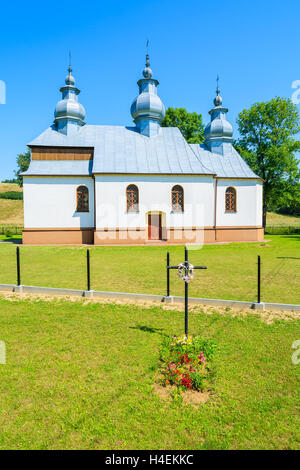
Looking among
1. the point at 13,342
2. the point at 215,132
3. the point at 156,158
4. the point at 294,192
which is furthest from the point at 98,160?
the point at 294,192

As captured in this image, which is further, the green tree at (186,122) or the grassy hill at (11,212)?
the grassy hill at (11,212)

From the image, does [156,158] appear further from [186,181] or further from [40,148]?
[40,148]

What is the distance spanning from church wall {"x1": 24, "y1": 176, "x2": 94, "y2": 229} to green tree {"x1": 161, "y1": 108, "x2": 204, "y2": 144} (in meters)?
18.7

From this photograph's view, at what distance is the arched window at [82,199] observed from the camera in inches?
943

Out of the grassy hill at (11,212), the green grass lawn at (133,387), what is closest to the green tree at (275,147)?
the green grass lawn at (133,387)

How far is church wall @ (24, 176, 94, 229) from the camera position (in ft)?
76.4

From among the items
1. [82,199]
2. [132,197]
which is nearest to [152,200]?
[132,197]

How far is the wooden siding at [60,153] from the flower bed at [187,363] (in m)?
22.9

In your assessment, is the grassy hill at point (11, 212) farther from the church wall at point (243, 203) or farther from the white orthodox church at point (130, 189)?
the church wall at point (243, 203)

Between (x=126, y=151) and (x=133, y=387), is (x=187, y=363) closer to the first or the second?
(x=133, y=387)

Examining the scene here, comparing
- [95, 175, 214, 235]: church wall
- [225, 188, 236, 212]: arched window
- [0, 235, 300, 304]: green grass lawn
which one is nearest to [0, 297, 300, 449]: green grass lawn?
[0, 235, 300, 304]: green grass lawn

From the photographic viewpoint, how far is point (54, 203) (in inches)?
927

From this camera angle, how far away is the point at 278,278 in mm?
10438

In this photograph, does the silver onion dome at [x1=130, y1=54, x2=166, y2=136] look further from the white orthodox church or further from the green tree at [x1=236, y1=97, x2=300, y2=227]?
the green tree at [x1=236, y1=97, x2=300, y2=227]
